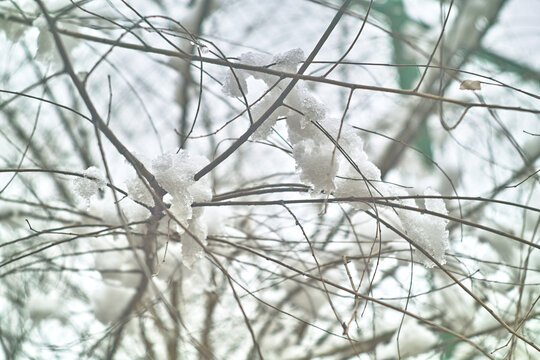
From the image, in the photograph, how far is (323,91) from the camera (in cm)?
142

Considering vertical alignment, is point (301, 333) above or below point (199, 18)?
below

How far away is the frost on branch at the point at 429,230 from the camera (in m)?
0.43

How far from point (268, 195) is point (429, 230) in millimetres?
683

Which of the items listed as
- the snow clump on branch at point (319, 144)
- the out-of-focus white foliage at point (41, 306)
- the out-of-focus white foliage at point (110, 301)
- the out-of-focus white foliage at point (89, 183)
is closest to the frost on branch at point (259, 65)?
the snow clump on branch at point (319, 144)

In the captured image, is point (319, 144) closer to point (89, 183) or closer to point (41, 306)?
point (89, 183)

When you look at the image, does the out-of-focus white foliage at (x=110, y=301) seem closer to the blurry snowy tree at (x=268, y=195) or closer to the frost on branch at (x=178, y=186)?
the blurry snowy tree at (x=268, y=195)

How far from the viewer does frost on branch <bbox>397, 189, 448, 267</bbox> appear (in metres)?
0.43

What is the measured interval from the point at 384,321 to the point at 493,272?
401 millimetres

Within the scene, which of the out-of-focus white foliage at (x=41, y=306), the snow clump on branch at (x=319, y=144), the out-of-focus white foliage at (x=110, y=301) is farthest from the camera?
the out-of-focus white foliage at (x=41, y=306)

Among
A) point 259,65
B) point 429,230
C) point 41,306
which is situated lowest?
point 429,230

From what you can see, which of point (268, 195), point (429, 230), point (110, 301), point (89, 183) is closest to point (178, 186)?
point (89, 183)

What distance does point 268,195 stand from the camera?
1109mm

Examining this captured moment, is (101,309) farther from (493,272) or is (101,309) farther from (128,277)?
(493,272)

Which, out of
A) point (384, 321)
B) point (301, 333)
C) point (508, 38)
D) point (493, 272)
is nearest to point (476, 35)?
point (508, 38)
